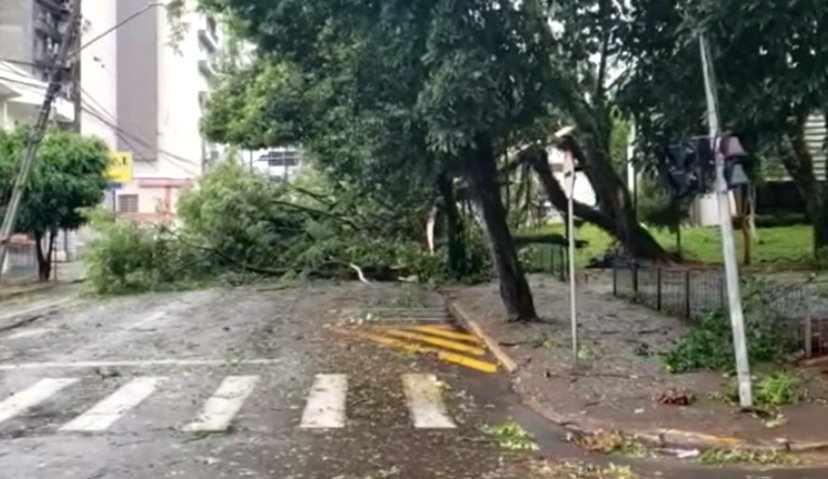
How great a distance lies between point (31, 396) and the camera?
1366 centimetres

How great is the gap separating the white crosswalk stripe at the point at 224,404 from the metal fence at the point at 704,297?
22.9 feet

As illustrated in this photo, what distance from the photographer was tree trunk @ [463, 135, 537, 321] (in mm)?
19688

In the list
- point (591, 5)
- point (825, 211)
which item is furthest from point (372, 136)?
point (825, 211)

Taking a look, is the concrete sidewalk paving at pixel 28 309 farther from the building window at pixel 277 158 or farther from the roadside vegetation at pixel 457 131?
the building window at pixel 277 158

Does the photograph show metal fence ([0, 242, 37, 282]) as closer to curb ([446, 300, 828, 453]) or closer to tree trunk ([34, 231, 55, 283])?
tree trunk ([34, 231, 55, 283])

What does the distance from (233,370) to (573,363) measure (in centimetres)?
458

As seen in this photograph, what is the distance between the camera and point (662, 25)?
1462 centimetres

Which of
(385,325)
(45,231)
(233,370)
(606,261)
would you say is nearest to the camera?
(233,370)

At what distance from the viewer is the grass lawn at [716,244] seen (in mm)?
35375

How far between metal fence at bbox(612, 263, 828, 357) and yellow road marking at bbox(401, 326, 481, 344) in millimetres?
3719

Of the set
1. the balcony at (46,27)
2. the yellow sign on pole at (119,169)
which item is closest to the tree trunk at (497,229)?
the yellow sign on pole at (119,169)

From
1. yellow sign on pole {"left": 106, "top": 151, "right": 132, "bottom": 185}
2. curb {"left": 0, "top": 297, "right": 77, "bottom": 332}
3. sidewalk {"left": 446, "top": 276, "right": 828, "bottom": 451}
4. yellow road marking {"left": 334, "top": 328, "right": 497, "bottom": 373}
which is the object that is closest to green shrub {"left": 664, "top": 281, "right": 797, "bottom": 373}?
sidewalk {"left": 446, "top": 276, "right": 828, "bottom": 451}

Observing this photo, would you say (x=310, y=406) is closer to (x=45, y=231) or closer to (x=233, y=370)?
(x=233, y=370)

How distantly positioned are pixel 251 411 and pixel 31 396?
9.99ft
